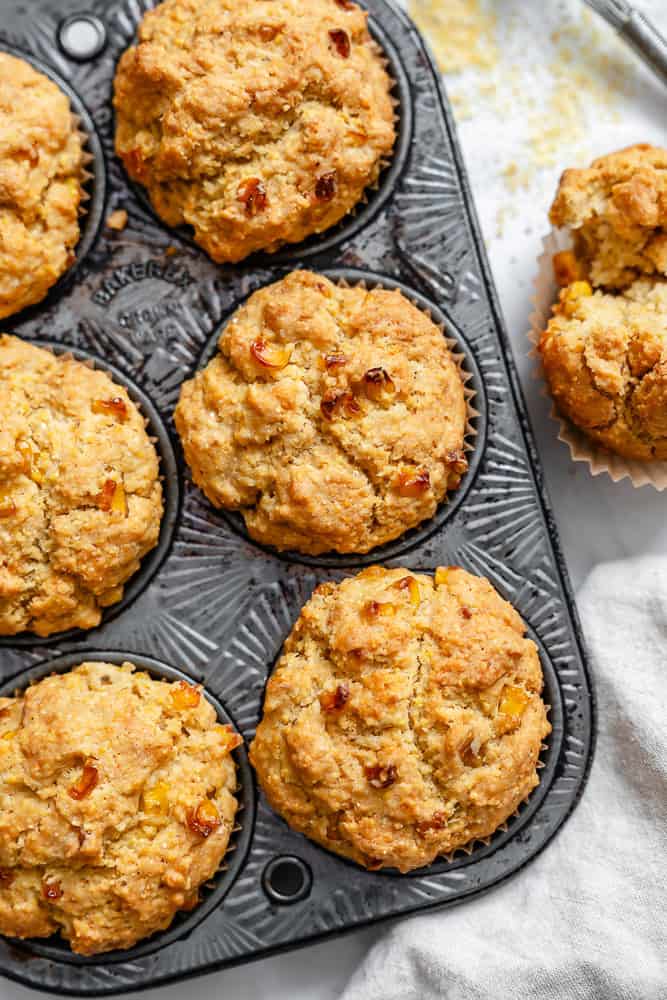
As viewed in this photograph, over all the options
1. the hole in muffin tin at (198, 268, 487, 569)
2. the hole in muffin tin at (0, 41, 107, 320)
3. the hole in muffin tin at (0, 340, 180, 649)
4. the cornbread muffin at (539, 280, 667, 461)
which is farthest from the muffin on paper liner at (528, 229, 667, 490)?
the hole in muffin tin at (0, 41, 107, 320)

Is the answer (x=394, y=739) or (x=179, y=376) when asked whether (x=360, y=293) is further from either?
(x=394, y=739)

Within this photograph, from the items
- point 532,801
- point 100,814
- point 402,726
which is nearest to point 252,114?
point 402,726

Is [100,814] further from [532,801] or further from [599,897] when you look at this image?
[599,897]

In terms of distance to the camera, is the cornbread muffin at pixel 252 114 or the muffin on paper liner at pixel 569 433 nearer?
the cornbread muffin at pixel 252 114

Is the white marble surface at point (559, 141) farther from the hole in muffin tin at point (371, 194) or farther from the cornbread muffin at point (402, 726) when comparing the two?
the cornbread muffin at point (402, 726)

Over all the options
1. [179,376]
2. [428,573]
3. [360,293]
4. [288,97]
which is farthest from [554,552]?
[288,97]

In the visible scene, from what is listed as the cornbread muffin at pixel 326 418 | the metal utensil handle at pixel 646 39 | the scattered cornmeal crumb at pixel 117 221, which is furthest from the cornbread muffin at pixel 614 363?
the scattered cornmeal crumb at pixel 117 221

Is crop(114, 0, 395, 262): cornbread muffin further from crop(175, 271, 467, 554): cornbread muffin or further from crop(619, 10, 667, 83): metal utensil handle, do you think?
crop(619, 10, 667, 83): metal utensil handle
